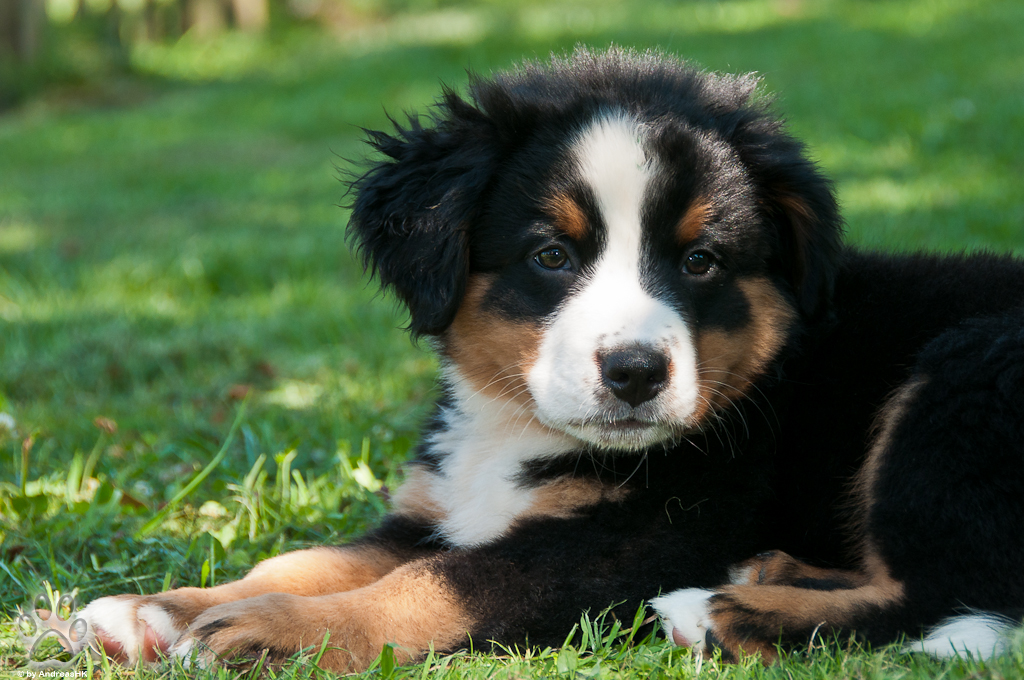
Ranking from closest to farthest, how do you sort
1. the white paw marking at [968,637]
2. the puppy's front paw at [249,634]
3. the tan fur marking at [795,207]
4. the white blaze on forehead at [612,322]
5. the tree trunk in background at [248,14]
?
1. the white paw marking at [968,637]
2. the puppy's front paw at [249,634]
3. the white blaze on forehead at [612,322]
4. the tan fur marking at [795,207]
5. the tree trunk in background at [248,14]

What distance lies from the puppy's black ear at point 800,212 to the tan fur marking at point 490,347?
0.71 metres

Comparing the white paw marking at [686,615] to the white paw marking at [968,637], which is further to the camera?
the white paw marking at [686,615]

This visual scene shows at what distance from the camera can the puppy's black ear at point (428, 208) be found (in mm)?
2611

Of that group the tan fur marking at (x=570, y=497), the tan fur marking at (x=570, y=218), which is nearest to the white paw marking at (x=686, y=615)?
the tan fur marking at (x=570, y=497)

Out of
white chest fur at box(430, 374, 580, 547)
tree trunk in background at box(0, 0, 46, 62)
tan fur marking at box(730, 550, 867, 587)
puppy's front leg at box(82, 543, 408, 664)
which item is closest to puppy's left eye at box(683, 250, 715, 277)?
white chest fur at box(430, 374, 580, 547)

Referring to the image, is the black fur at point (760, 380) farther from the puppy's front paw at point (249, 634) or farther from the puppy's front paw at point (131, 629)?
the puppy's front paw at point (131, 629)

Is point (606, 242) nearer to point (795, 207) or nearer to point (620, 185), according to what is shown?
point (620, 185)

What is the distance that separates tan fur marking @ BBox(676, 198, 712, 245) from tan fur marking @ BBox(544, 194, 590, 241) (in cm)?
23

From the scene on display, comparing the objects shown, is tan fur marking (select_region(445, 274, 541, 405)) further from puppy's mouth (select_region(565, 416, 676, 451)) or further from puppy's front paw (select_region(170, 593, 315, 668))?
puppy's front paw (select_region(170, 593, 315, 668))

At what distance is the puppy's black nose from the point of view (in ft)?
7.57

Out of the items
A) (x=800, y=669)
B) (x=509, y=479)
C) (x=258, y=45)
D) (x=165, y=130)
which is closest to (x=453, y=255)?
(x=509, y=479)

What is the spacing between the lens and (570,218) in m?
2.49

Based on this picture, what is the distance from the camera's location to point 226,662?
7.34 ft

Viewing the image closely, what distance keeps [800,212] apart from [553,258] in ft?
2.14
